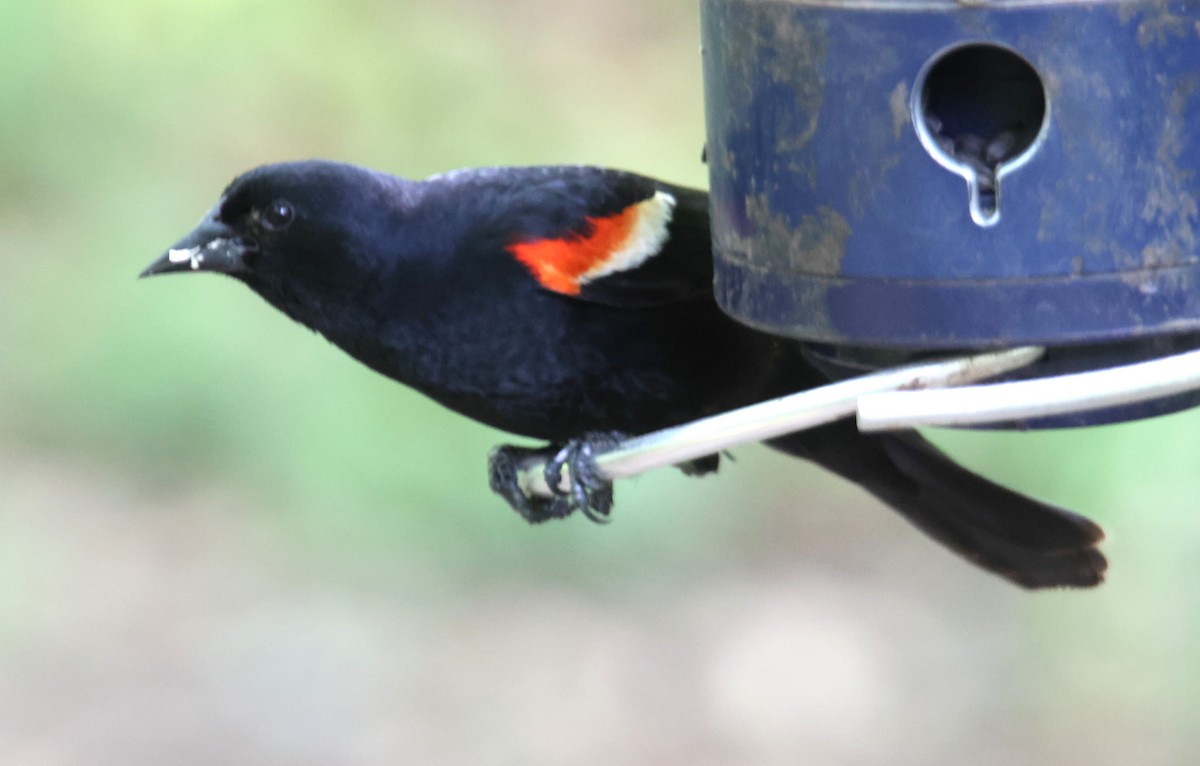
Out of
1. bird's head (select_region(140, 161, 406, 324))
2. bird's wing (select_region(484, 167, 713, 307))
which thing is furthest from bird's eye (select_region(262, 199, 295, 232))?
bird's wing (select_region(484, 167, 713, 307))

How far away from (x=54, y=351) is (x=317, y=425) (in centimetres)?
101

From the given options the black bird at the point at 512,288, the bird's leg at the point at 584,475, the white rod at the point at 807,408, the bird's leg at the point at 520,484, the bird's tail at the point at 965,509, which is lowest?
the bird's tail at the point at 965,509

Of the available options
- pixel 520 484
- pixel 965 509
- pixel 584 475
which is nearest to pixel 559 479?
pixel 584 475

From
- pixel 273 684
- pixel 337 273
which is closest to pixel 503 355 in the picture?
pixel 337 273

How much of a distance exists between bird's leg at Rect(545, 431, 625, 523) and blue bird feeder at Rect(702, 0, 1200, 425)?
25.2 inches

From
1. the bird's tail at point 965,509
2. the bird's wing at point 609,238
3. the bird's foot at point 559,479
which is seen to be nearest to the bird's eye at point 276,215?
the bird's wing at point 609,238

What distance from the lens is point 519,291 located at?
3.02 metres

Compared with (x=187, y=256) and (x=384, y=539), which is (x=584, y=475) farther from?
(x=384, y=539)

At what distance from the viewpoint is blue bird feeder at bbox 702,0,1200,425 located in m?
2.15

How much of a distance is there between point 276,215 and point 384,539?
295 centimetres

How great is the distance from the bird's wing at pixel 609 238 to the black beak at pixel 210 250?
17.2 inches

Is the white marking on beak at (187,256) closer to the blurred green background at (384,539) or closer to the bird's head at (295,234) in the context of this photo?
the bird's head at (295,234)

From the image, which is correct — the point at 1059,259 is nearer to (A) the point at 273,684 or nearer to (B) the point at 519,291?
(B) the point at 519,291

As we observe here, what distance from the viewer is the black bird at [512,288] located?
3.01m
